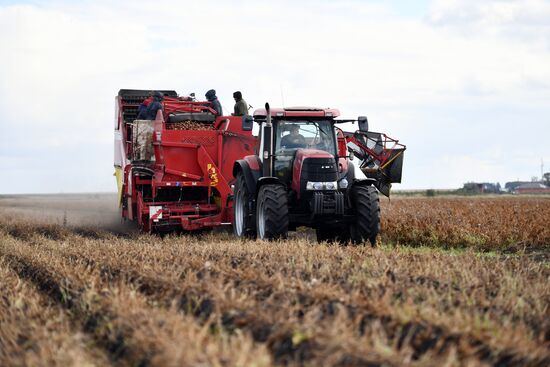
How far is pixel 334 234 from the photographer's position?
14336mm

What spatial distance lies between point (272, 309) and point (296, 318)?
0.42 metres

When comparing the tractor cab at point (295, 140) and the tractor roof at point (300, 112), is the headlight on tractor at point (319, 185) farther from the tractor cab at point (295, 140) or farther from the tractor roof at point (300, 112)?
Result: the tractor roof at point (300, 112)

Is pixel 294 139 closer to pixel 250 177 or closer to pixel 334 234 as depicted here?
pixel 250 177

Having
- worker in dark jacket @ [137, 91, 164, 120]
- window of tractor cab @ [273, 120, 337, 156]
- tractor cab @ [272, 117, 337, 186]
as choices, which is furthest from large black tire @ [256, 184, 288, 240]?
worker in dark jacket @ [137, 91, 164, 120]

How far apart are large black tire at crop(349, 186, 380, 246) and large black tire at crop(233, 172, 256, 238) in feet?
6.16

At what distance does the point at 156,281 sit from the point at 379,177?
349 inches

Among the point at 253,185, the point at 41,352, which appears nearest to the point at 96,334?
the point at 41,352

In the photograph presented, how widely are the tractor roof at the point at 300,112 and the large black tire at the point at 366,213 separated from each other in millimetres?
1304

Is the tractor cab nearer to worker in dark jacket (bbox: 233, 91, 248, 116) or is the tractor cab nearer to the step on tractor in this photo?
the step on tractor

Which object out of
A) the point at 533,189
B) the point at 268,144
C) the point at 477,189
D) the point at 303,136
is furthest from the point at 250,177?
the point at 533,189

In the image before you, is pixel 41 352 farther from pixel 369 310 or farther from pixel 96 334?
pixel 369 310

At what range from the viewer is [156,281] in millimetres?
7645

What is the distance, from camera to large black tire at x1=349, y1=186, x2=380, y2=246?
511 inches

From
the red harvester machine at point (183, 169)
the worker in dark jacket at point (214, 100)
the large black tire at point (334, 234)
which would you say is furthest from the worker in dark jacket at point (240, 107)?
the large black tire at point (334, 234)
